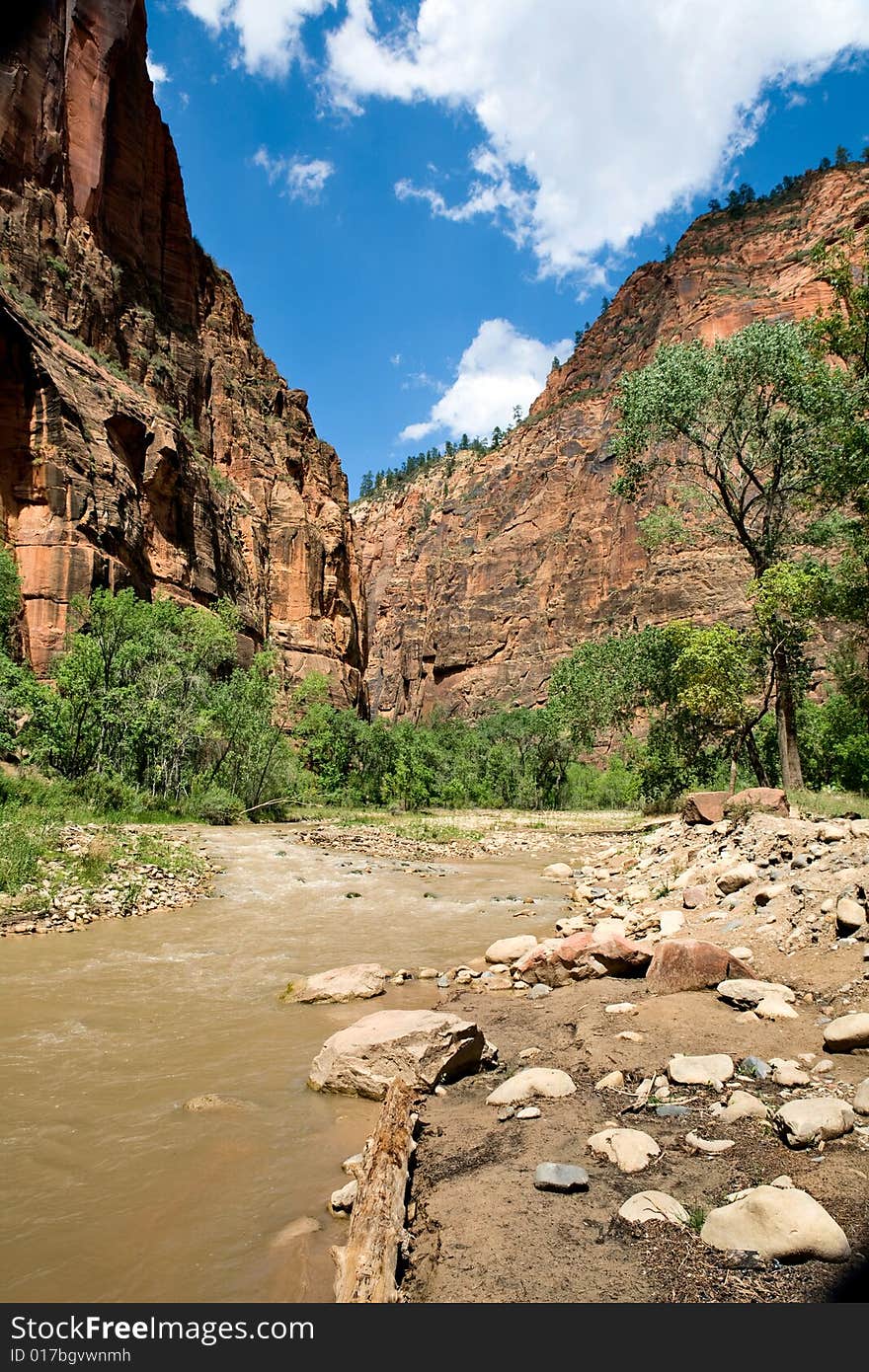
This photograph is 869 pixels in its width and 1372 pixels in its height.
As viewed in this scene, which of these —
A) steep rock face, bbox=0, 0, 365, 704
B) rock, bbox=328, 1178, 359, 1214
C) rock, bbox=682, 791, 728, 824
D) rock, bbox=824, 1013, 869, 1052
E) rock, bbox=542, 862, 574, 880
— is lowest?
rock, bbox=542, 862, 574, 880

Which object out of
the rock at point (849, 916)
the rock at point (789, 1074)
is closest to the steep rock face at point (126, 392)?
the rock at point (849, 916)

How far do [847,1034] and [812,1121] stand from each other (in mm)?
1256

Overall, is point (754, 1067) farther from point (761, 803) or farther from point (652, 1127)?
point (761, 803)

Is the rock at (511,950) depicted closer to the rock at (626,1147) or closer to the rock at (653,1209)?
the rock at (626,1147)

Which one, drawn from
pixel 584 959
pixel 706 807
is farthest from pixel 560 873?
pixel 584 959

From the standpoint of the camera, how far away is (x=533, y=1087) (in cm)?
427

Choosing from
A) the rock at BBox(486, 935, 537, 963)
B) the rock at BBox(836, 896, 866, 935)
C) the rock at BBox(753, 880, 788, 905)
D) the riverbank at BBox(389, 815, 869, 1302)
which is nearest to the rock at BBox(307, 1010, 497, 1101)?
the riverbank at BBox(389, 815, 869, 1302)

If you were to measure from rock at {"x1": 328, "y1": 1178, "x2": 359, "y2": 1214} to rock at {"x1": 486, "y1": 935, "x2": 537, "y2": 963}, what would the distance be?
4.74 meters

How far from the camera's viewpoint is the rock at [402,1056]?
4672 mm

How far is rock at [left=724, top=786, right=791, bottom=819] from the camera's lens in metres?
11.1

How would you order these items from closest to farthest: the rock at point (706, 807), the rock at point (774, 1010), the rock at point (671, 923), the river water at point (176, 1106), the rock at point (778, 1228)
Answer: the rock at point (778, 1228), the river water at point (176, 1106), the rock at point (774, 1010), the rock at point (671, 923), the rock at point (706, 807)

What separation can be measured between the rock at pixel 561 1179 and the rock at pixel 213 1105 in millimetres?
2287

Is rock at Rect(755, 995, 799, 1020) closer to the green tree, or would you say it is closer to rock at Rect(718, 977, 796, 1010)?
rock at Rect(718, 977, 796, 1010)
